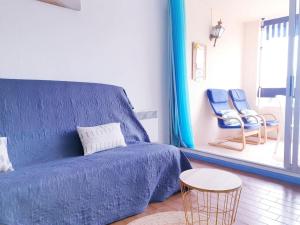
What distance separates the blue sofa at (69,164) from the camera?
146 cm

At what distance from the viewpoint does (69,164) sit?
176 centimetres

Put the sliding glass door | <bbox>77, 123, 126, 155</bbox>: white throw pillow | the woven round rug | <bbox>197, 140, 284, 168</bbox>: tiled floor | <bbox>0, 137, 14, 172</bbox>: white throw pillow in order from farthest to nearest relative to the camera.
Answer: <bbox>197, 140, 284, 168</bbox>: tiled floor, the sliding glass door, <bbox>77, 123, 126, 155</bbox>: white throw pillow, the woven round rug, <bbox>0, 137, 14, 172</bbox>: white throw pillow

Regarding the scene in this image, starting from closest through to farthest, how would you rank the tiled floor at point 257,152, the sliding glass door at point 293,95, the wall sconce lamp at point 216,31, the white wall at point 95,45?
the white wall at point 95,45 → the sliding glass door at point 293,95 → the tiled floor at point 257,152 → the wall sconce lamp at point 216,31

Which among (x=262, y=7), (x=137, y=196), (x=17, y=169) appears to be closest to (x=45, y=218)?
(x=17, y=169)

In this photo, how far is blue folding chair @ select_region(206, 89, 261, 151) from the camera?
3830 millimetres

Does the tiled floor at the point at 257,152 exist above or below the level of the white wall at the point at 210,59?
below

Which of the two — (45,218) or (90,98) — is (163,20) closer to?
(90,98)

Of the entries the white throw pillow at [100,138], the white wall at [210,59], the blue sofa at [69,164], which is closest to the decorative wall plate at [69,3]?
the blue sofa at [69,164]

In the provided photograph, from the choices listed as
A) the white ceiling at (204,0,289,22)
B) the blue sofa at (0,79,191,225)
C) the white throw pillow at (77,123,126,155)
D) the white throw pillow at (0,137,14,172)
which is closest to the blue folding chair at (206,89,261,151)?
the white ceiling at (204,0,289,22)

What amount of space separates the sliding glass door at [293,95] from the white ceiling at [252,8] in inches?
64.8

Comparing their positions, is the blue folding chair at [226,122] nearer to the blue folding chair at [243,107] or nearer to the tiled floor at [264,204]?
the blue folding chair at [243,107]

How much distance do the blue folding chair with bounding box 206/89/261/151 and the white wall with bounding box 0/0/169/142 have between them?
3.14ft

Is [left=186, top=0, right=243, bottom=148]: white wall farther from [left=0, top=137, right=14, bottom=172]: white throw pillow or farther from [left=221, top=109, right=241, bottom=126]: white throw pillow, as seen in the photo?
[left=0, top=137, right=14, bottom=172]: white throw pillow

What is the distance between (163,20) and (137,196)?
251 centimetres
